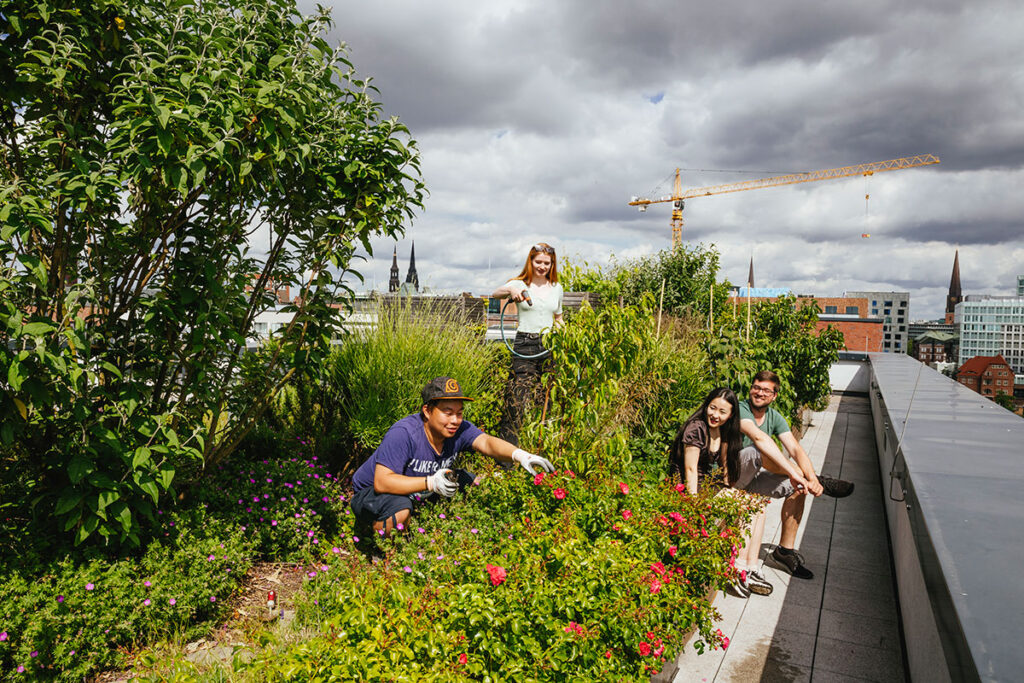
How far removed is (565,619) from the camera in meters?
2.10

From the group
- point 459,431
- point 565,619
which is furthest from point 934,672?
point 459,431

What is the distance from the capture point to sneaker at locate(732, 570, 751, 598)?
13.1 ft

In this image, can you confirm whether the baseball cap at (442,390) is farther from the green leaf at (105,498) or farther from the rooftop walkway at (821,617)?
the rooftop walkway at (821,617)

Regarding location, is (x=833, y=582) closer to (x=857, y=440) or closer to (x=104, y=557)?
(x=104, y=557)

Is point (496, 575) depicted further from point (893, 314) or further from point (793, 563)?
point (893, 314)

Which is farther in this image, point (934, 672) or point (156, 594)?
point (156, 594)

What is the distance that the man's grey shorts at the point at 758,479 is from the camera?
430cm

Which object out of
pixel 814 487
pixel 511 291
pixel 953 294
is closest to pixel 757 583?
pixel 814 487

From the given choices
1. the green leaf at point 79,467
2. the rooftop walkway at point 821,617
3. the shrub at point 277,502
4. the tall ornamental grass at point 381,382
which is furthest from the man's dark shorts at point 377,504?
the rooftop walkway at point 821,617

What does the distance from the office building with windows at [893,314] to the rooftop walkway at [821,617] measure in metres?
182

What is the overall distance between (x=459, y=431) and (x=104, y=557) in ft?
6.23

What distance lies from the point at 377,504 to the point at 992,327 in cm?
19258

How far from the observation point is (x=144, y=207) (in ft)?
9.96

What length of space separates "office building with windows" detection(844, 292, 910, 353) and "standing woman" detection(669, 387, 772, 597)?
603 feet
